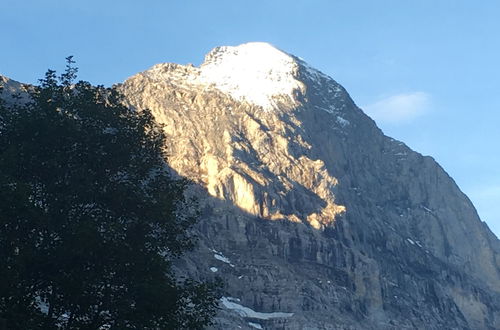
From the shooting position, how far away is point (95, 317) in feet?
115

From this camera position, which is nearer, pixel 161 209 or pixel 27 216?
pixel 27 216

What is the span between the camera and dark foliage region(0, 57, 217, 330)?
112ft

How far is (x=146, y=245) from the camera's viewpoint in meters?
36.9

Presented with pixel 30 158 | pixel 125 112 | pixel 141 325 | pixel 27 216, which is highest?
pixel 125 112

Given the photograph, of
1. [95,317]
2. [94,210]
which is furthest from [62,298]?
[94,210]

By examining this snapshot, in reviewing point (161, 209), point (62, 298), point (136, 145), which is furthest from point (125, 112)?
point (62, 298)

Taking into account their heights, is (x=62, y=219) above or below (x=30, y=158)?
below

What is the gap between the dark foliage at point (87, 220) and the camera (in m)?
34.1

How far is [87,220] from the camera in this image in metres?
34.8

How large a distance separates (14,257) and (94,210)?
4.10 metres

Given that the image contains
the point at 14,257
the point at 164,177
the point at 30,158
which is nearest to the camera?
the point at 14,257

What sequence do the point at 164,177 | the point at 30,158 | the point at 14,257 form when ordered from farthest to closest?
1. the point at 164,177
2. the point at 30,158
3. the point at 14,257

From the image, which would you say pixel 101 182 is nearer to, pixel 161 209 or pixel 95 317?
pixel 161 209

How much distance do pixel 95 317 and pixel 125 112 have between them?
8.97 meters
